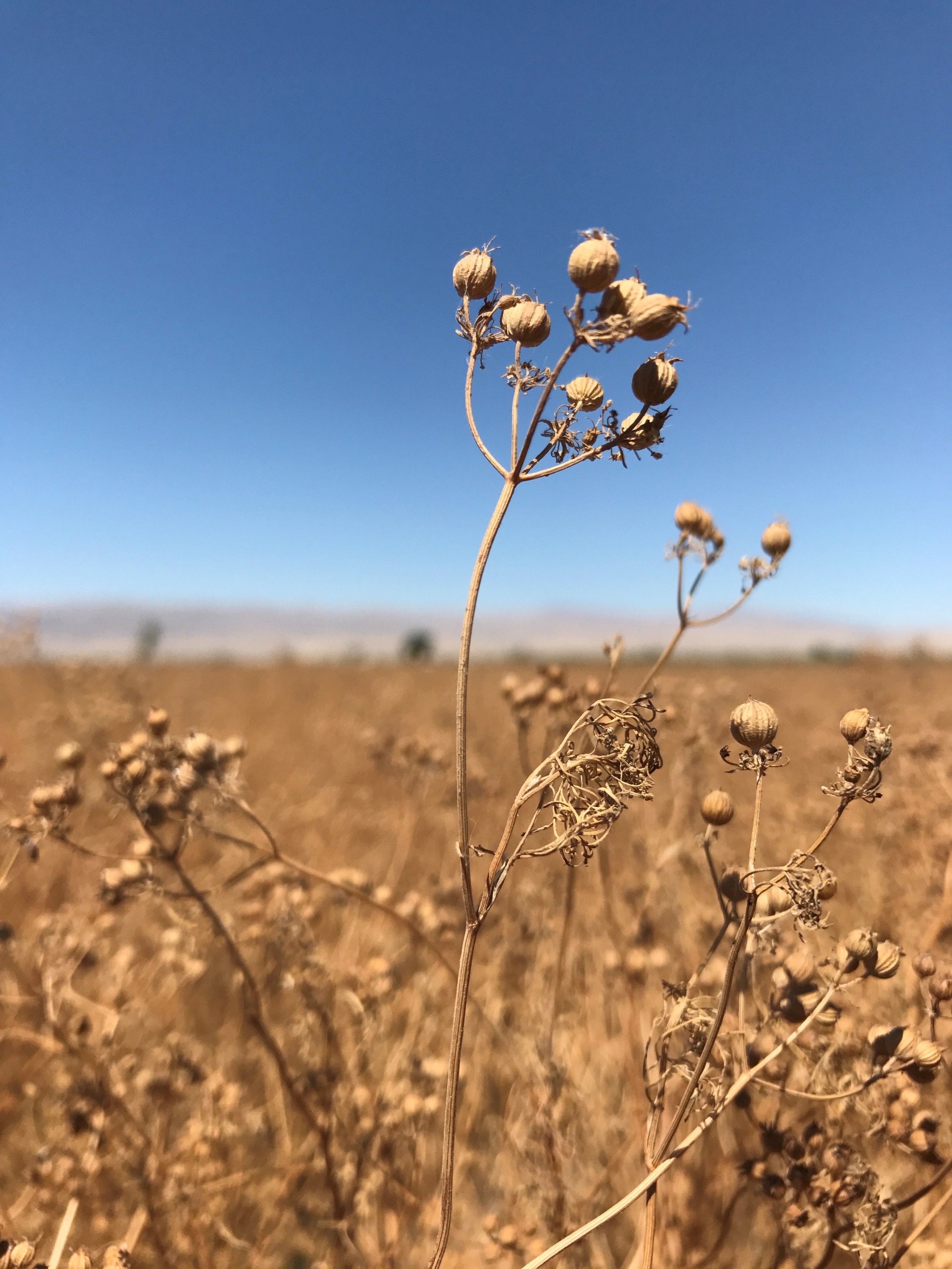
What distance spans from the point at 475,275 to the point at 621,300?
30 cm

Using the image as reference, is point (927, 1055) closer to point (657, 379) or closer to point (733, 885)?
point (733, 885)

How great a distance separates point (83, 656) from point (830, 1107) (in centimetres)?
711

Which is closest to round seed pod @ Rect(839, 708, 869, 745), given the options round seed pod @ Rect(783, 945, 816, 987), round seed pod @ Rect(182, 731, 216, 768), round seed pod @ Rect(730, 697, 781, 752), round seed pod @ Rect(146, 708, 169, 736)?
round seed pod @ Rect(730, 697, 781, 752)

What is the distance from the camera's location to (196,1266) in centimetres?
231

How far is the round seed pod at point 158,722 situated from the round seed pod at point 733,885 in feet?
5.47

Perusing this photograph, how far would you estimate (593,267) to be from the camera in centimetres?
115

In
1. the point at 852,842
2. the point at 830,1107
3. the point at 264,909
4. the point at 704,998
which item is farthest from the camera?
the point at 852,842

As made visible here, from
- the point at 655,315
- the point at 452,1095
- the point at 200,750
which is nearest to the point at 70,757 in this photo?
the point at 200,750

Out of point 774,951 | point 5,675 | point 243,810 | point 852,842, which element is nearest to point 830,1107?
point 774,951

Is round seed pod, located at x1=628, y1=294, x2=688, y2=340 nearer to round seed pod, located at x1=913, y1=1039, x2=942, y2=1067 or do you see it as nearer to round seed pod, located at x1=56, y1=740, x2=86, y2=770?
round seed pod, located at x1=913, y1=1039, x2=942, y2=1067

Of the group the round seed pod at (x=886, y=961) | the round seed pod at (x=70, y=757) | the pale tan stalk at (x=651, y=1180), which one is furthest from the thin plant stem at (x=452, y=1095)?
the round seed pod at (x=70, y=757)

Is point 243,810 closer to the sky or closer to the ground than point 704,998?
closer to the sky

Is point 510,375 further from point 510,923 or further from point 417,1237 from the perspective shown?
point 510,923

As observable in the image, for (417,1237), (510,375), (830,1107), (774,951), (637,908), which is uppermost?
(510,375)
